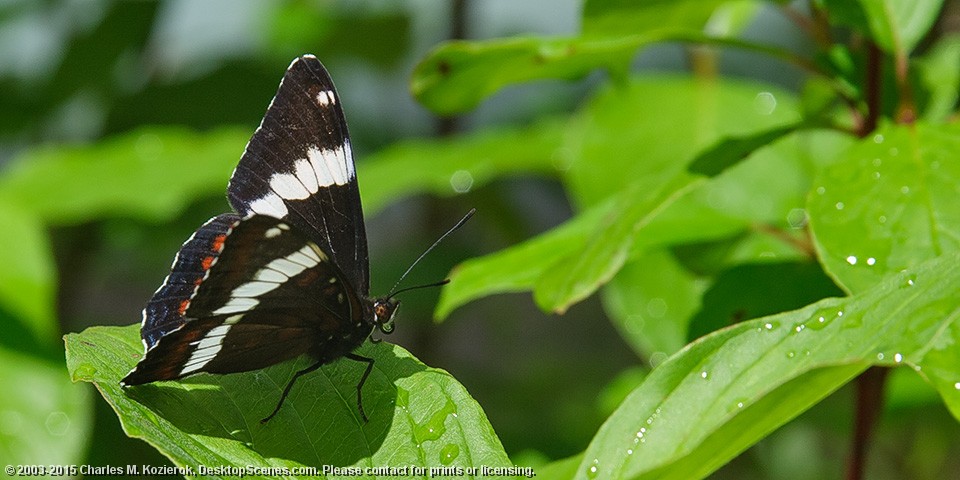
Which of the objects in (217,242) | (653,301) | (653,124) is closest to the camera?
(217,242)

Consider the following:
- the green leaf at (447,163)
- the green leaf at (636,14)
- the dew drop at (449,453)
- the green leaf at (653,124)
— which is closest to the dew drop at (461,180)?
the green leaf at (447,163)

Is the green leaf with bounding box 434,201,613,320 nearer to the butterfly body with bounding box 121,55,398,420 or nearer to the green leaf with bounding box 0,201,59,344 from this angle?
the butterfly body with bounding box 121,55,398,420

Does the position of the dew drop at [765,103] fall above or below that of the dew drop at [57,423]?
above

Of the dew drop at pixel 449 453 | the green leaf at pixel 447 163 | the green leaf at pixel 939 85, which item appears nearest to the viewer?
the dew drop at pixel 449 453

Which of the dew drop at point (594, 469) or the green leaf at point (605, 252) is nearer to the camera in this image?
the dew drop at point (594, 469)

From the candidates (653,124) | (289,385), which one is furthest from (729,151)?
(653,124)

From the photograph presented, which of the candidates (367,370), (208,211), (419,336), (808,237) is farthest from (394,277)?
(367,370)

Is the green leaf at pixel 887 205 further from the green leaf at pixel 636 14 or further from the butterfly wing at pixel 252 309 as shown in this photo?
the butterfly wing at pixel 252 309

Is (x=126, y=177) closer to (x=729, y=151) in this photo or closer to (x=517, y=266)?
(x=517, y=266)
